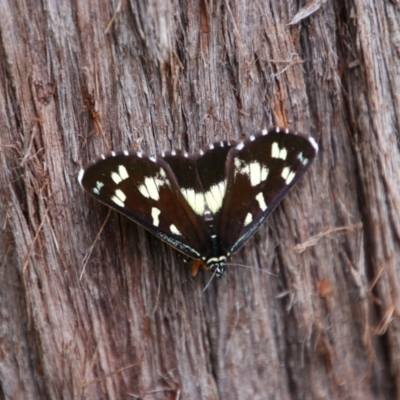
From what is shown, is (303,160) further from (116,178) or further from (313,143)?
(116,178)

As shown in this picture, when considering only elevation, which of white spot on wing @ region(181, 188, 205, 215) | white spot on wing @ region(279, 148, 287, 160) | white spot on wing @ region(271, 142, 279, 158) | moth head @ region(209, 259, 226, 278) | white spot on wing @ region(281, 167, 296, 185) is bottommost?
moth head @ region(209, 259, 226, 278)

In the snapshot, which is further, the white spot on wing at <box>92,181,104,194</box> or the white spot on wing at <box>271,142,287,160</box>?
the white spot on wing at <box>271,142,287,160</box>

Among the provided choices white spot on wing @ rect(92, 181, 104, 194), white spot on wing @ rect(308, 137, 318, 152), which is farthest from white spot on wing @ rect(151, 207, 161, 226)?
white spot on wing @ rect(308, 137, 318, 152)

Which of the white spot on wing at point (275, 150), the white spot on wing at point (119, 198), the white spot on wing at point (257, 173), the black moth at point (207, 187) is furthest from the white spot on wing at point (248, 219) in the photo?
the white spot on wing at point (119, 198)

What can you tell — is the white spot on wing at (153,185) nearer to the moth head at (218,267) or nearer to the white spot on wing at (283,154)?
the moth head at (218,267)

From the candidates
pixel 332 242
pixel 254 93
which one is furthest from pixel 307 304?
pixel 254 93

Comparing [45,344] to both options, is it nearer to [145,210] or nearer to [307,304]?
[145,210]

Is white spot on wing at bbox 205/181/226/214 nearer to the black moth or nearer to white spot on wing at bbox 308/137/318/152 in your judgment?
the black moth
